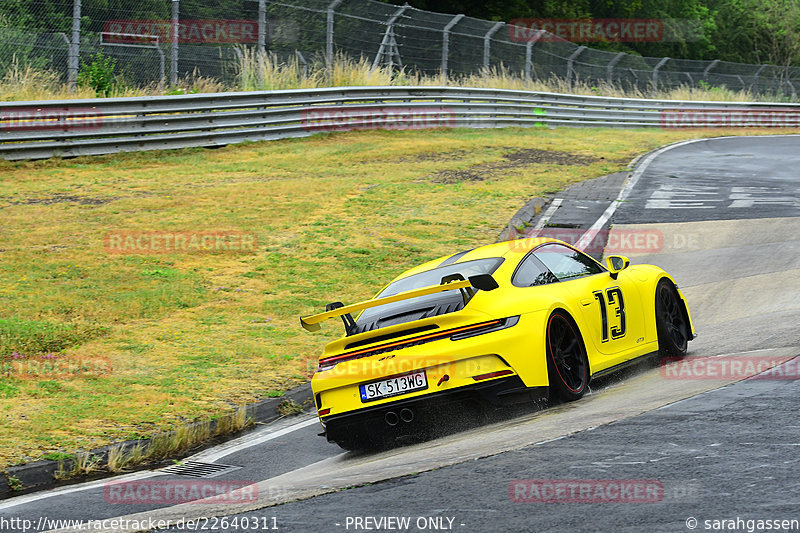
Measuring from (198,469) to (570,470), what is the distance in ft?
9.87

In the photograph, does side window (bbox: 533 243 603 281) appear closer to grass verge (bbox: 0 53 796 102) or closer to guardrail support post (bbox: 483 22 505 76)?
grass verge (bbox: 0 53 796 102)

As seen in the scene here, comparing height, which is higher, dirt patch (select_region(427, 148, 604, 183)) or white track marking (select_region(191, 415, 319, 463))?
dirt patch (select_region(427, 148, 604, 183))

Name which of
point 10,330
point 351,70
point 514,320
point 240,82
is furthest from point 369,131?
point 514,320

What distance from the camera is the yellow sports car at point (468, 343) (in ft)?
22.0

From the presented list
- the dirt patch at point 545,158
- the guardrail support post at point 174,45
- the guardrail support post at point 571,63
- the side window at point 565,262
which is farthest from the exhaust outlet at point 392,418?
the guardrail support post at point 571,63

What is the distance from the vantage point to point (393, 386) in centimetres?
677

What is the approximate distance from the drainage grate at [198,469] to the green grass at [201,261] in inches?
25.6

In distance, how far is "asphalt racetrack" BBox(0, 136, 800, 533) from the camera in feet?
14.7

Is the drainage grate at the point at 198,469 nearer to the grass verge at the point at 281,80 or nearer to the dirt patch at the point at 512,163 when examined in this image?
the dirt patch at the point at 512,163

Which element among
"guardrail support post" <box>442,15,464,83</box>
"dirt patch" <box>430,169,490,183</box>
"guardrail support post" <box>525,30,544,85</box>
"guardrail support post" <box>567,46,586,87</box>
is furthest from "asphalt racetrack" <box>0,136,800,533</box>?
"guardrail support post" <box>567,46,586,87</box>

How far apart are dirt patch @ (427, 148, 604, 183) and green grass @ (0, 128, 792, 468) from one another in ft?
0.42

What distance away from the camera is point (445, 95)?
2820 centimetres

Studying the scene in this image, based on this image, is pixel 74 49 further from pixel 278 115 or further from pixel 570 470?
pixel 570 470

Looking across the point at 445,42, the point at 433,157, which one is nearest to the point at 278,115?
the point at 433,157
